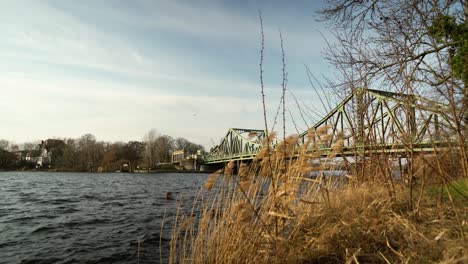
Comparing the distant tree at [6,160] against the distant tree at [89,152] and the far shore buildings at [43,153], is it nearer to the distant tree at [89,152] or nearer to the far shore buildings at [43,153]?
the far shore buildings at [43,153]

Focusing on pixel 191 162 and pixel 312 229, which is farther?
pixel 191 162

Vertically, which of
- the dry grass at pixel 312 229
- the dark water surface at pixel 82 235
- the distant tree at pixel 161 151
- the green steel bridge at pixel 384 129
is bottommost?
the dark water surface at pixel 82 235

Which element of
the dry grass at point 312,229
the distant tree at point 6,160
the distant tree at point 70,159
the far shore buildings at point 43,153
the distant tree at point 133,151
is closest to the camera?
the dry grass at point 312,229

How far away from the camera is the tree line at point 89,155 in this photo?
68.6 m

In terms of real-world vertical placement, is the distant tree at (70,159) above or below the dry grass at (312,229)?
above

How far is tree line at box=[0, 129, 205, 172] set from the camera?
6856 centimetres

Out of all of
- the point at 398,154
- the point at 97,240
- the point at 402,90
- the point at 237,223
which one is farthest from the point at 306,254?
the point at 97,240

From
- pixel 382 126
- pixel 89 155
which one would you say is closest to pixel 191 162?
pixel 89 155

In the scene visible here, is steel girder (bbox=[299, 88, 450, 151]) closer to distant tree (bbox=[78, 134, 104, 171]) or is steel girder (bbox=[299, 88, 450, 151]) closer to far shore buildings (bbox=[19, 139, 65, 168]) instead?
distant tree (bbox=[78, 134, 104, 171])

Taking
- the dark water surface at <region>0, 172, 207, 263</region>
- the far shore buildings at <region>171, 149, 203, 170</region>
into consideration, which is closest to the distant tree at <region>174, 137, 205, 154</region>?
the far shore buildings at <region>171, 149, 203, 170</region>

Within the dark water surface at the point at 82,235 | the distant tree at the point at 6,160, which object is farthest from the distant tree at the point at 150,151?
the dark water surface at the point at 82,235

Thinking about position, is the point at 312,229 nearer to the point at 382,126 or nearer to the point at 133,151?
the point at 382,126

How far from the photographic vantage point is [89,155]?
234 ft

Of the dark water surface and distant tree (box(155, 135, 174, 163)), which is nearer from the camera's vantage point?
the dark water surface
